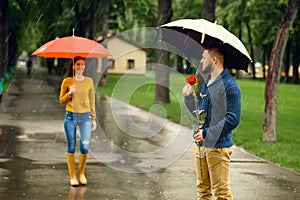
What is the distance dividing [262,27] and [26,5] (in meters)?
23.8

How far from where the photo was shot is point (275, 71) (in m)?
13.4

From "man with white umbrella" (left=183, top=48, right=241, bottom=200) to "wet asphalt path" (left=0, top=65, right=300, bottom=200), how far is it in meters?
2.26

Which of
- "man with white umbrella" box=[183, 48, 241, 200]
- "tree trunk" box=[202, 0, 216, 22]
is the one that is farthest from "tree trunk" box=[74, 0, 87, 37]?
"man with white umbrella" box=[183, 48, 241, 200]

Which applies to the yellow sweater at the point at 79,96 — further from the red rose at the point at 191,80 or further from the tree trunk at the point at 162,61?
the tree trunk at the point at 162,61

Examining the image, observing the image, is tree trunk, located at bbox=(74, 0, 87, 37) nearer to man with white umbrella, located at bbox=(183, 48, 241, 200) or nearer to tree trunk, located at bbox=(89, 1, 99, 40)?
tree trunk, located at bbox=(89, 1, 99, 40)

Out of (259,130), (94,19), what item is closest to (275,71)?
(259,130)

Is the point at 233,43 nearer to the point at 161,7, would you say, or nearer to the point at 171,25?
the point at 171,25

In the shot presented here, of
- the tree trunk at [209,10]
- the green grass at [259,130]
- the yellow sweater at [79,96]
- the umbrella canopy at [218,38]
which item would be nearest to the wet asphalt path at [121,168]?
the green grass at [259,130]

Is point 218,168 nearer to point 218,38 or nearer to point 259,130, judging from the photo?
point 218,38

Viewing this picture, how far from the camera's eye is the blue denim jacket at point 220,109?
5.33 metres

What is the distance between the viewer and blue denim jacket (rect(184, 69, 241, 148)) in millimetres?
5328

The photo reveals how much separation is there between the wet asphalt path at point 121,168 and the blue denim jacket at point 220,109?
245 centimetres

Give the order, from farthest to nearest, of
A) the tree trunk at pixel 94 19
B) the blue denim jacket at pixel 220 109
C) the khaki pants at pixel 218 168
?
the tree trunk at pixel 94 19 → the khaki pants at pixel 218 168 → the blue denim jacket at pixel 220 109

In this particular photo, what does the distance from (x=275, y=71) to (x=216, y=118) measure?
8.35 m
